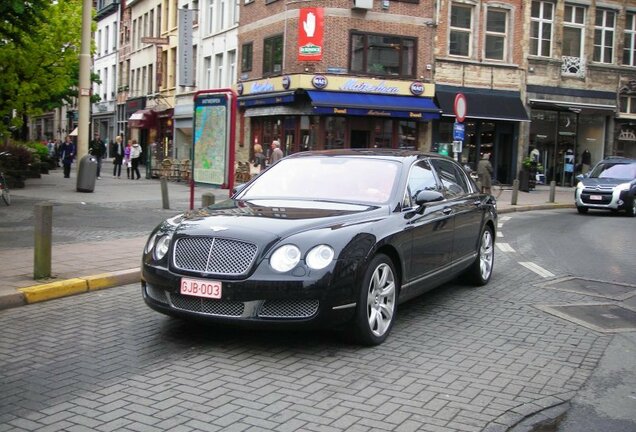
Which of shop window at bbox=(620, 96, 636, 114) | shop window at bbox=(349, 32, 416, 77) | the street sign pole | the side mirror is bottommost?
the side mirror

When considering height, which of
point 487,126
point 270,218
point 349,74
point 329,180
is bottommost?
point 270,218

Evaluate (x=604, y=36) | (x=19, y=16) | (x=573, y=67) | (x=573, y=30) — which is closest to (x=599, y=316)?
(x=19, y=16)

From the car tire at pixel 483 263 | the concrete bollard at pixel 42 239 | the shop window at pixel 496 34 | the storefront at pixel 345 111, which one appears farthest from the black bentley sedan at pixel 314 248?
the shop window at pixel 496 34

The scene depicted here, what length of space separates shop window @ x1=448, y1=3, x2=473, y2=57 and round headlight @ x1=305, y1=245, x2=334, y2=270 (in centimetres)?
2702

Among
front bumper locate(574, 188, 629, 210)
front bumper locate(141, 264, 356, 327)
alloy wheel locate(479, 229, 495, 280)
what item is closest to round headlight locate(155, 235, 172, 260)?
front bumper locate(141, 264, 356, 327)

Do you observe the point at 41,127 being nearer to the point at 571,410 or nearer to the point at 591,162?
the point at 591,162

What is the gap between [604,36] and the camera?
112 ft

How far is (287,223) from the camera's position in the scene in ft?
18.2

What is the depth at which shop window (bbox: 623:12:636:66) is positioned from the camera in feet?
114

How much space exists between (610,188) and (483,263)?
544 inches

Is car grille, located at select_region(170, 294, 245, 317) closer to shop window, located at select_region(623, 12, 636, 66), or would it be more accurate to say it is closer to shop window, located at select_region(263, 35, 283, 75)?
shop window, located at select_region(263, 35, 283, 75)

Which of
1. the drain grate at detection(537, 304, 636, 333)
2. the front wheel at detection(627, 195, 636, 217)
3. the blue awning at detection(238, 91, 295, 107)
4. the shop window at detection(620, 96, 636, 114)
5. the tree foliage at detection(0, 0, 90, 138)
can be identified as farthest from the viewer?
the shop window at detection(620, 96, 636, 114)

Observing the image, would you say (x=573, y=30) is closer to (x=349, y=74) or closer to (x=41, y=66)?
(x=349, y=74)

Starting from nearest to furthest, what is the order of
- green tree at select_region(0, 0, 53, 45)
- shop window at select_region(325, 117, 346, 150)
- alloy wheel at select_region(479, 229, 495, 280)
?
alloy wheel at select_region(479, 229, 495, 280)
green tree at select_region(0, 0, 53, 45)
shop window at select_region(325, 117, 346, 150)
